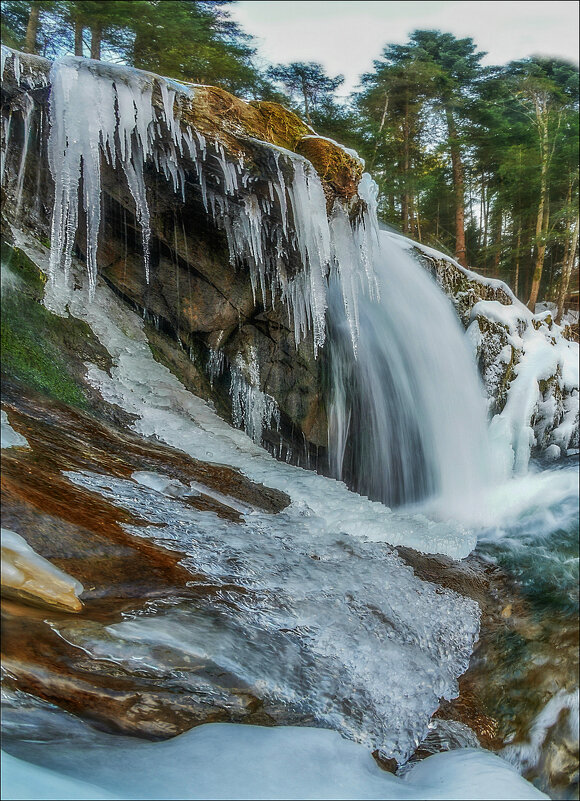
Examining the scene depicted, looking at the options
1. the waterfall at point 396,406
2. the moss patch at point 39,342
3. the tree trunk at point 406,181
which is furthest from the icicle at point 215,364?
the tree trunk at point 406,181

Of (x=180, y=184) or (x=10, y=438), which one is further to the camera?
(x=180, y=184)

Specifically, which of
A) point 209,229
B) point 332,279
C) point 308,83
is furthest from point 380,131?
Result: point 209,229

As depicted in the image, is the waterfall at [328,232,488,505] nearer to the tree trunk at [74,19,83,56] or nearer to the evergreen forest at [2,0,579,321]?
the evergreen forest at [2,0,579,321]

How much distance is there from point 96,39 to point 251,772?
10.3 meters

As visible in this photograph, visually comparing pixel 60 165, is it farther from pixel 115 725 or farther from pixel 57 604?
pixel 115 725

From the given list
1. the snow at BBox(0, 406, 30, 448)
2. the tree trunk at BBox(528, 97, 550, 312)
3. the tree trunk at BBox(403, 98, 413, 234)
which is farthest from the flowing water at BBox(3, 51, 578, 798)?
the tree trunk at BBox(528, 97, 550, 312)

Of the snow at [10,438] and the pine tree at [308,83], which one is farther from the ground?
the pine tree at [308,83]

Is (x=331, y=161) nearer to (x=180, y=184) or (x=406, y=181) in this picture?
(x=180, y=184)

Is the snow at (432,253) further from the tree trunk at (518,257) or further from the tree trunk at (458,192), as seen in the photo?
the tree trunk at (518,257)

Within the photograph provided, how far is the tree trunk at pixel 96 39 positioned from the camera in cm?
786

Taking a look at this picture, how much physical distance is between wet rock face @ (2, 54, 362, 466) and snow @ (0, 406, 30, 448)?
2.12 m

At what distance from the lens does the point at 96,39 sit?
802 cm

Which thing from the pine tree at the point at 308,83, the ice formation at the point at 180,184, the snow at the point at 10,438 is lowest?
the snow at the point at 10,438

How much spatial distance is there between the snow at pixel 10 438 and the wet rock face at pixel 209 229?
6.97 ft
